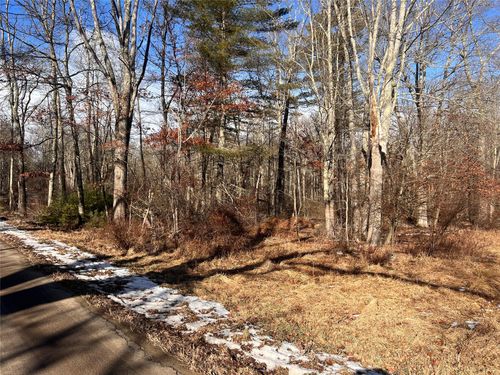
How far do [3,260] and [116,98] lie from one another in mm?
7026

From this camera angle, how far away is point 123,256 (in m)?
9.66

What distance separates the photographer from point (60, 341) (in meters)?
3.98

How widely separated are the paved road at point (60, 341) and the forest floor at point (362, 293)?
6.62 feet

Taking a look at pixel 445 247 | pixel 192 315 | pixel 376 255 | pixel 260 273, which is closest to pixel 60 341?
pixel 192 315

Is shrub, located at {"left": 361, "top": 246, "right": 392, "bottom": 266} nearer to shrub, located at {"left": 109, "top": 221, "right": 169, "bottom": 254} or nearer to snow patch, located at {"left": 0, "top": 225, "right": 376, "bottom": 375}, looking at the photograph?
snow patch, located at {"left": 0, "top": 225, "right": 376, "bottom": 375}

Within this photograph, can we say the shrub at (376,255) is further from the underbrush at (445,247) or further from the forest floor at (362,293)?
the underbrush at (445,247)

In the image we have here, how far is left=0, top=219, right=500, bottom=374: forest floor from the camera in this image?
4.71 m

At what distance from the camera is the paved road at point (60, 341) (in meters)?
3.48

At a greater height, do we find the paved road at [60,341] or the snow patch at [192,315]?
the paved road at [60,341]

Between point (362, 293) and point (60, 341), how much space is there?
203 inches

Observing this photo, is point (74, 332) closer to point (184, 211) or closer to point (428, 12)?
point (184, 211)

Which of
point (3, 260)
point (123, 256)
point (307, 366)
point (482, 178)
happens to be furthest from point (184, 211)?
point (482, 178)

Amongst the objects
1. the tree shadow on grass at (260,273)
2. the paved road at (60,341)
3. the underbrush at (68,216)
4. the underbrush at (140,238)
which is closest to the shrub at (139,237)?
the underbrush at (140,238)

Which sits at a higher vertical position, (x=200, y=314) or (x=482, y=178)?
(x=482, y=178)
